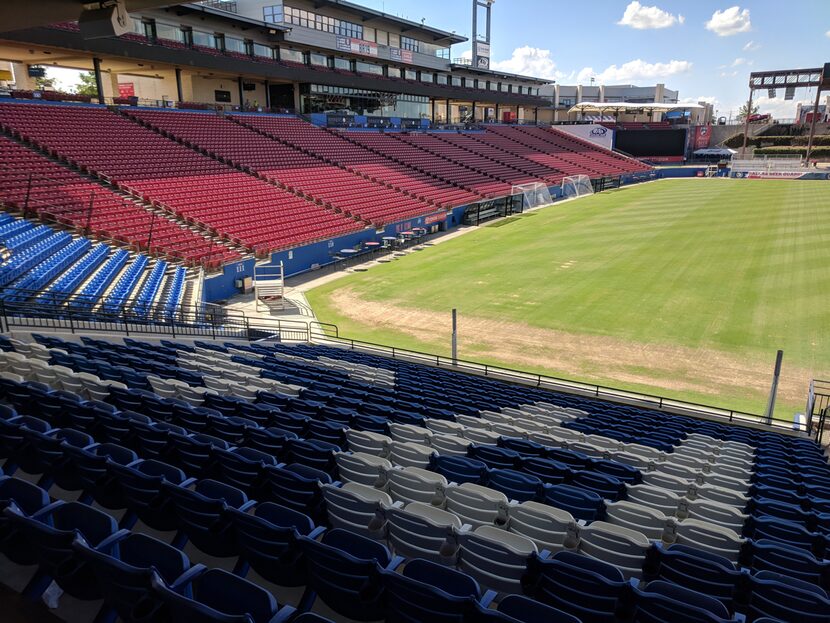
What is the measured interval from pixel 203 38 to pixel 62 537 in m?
49.5

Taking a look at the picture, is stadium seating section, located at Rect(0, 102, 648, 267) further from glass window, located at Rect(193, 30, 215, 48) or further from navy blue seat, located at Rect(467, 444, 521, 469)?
navy blue seat, located at Rect(467, 444, 521, 469)

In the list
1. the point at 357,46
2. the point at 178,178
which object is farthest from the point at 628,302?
the point at 357,46

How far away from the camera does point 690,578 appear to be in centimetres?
470

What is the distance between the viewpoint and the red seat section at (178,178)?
2927 centimetres

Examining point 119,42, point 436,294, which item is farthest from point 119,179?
point 436,294

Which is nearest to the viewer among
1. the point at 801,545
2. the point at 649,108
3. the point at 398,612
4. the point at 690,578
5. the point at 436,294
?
the point at 398,612

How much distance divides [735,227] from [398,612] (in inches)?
1728

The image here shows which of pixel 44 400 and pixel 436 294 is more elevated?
pixel 44 400

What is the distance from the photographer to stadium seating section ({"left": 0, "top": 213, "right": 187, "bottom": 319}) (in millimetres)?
15281

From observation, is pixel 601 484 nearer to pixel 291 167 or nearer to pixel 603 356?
pixel 603 356

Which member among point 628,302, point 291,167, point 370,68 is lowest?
point 628,302

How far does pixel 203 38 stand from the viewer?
45125mm

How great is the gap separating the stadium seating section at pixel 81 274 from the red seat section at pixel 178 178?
5.40 meters

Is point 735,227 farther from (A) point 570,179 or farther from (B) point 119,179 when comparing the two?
(B) point 119,179
